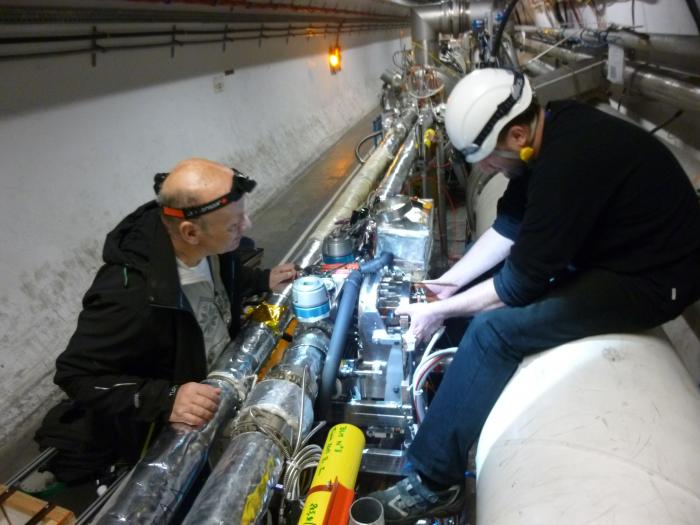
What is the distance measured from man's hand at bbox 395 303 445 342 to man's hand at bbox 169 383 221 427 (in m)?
0.61

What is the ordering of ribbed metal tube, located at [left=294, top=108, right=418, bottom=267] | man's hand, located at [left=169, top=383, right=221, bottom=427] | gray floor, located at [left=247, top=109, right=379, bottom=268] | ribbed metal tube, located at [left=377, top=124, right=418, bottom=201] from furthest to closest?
gray floor, located at [left=247, top=109, right=379, bottom=268] → ribbed metal tube, located at [left=377, top=124, right=418, bottom=201] → ribbed metal tube, located at [left=294, top=108, right=418, bottom=267] → man's hand, located at [left=169, top=383, right=221, bottom=427]

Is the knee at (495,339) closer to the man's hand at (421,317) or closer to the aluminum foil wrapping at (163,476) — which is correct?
the man's hand at (421,317)

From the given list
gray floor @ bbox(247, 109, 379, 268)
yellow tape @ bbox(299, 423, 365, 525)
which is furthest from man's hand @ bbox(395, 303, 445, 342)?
gray floor @ bbox(247, 109, 379, 268)

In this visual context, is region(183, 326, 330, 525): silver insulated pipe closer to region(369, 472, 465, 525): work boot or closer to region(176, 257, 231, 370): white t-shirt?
region(176, 257, 231, 370): white t-shirt

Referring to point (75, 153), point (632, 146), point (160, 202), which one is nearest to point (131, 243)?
point (160, 202)

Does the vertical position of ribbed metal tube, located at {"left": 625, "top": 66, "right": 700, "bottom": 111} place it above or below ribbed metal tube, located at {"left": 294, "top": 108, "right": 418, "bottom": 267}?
above

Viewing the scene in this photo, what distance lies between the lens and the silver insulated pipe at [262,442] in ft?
3.15

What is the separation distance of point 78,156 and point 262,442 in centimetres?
266

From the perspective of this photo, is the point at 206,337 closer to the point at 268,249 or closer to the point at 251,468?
the point at 251,468

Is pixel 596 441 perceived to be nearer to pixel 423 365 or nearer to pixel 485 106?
pixel 423 365

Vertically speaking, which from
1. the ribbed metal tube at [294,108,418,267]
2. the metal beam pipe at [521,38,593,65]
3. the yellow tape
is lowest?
the yellow tape

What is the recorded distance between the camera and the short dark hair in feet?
4.47

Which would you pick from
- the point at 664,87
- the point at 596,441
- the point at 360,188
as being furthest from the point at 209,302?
the point at 664,87

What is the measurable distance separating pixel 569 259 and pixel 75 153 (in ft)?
9.75
